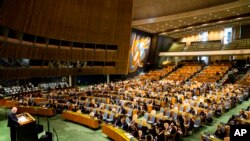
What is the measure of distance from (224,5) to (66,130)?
14.9 metres

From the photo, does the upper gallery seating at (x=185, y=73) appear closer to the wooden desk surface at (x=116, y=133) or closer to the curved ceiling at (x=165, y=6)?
the curved ceiling at (x=165, y=6)

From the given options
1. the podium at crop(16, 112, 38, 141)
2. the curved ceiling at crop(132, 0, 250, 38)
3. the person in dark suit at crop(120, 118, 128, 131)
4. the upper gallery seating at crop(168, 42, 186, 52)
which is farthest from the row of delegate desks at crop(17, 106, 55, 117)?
the upper gallery seating at crop(168, 42, 186, 52)

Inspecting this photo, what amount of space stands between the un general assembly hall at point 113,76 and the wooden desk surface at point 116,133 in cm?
4

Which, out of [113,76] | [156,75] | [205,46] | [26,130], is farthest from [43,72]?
[205,46]

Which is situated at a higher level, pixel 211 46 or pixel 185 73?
pixel 211 46

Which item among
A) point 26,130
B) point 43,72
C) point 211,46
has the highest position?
point 211,46

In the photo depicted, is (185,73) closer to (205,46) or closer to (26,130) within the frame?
(205,46)

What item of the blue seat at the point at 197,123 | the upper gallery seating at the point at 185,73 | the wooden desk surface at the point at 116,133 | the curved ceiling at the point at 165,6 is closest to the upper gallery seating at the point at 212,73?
the upper gallery seating at the point at 185,73

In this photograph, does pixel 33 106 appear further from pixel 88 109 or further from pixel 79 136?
pixel 79 136

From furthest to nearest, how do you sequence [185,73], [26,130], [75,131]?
[185,73] < [75,131] < [26,130]

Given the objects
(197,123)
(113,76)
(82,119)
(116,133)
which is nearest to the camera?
(116,133)

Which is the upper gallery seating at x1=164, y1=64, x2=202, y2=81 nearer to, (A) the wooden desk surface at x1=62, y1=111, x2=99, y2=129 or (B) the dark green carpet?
(B) the dark green carpet

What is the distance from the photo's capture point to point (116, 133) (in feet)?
27.9

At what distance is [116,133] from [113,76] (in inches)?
743
